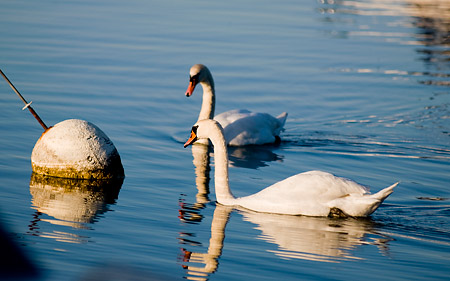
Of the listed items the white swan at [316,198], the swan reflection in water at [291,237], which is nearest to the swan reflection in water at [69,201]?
the swan reflection in water at [291,237]

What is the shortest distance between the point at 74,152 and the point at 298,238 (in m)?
3.23

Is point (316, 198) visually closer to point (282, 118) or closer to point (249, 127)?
point (249, 127)

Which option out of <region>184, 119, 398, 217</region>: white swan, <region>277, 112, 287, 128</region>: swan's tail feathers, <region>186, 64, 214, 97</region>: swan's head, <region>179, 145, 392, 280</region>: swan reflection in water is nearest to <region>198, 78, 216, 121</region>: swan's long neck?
<region>186, 64, 214, 97</region>: swan's head

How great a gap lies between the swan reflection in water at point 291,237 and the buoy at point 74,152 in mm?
1369

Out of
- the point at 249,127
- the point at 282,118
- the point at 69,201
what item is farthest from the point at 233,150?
the point at 69,201

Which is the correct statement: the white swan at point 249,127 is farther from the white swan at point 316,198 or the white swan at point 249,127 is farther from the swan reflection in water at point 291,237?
the white swan at point 316,198

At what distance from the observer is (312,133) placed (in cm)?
1315

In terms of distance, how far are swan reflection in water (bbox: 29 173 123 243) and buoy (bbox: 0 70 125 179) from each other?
10cm

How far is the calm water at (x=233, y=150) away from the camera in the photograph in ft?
22.3

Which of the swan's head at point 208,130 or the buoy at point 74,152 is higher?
the swan's head at point 208,130

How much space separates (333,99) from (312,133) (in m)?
2.71

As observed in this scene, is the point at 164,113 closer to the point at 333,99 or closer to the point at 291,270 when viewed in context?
the point at 333,99

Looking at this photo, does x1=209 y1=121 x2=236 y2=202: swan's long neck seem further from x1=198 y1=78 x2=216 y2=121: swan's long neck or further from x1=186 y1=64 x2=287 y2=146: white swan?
x1=198 y1=78 x2=216 y2=121: swan's long neck

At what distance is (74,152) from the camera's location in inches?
364
